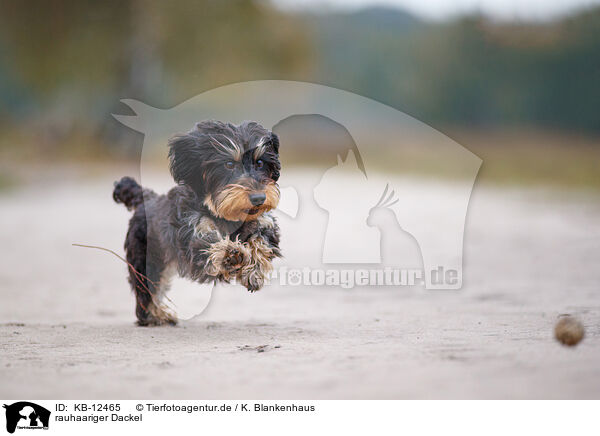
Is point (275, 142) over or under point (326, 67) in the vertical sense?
under

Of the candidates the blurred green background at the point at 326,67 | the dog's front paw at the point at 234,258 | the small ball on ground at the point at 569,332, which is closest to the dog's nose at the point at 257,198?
the dog's front paw at the point at 234,258

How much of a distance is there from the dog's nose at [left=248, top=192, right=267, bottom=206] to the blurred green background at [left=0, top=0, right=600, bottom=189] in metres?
12.7

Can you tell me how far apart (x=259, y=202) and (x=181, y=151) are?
0.84 metres

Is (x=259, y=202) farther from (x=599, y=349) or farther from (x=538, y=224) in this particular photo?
(x=538, y=224)

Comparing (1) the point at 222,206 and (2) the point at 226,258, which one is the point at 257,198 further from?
(2) the point at 226,258

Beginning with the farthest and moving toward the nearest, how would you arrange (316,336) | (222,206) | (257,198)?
(316,336) < (222,206) < (257,198)

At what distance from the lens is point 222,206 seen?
183 inches

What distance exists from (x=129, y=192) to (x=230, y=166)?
1.44m

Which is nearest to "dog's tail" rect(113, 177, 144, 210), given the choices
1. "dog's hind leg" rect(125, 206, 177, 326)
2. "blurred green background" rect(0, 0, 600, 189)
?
"dog's hind leg" rect(125, 206, 177, 326)

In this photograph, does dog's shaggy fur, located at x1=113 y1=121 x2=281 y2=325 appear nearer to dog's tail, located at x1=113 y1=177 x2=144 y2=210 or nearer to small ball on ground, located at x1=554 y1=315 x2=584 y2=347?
dog's tail, located at x1=113 y1=177 x2=144 y2=210

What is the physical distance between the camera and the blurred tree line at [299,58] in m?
19.5
